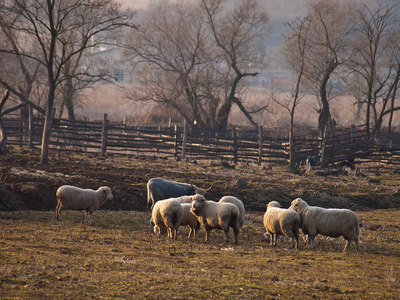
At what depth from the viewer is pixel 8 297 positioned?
4.86 m

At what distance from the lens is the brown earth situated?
1196 cm

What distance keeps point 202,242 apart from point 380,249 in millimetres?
3338

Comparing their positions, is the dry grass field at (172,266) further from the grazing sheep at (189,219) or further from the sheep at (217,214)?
the sheep at (217,214)

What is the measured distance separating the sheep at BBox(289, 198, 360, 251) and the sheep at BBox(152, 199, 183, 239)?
2.27 metres

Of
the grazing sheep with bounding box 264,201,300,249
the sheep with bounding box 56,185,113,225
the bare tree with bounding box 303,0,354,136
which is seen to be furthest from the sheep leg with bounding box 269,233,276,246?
the bare tree with bounding box 303,0,354,136

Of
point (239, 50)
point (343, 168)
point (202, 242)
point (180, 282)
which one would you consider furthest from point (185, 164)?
point (239, 50)

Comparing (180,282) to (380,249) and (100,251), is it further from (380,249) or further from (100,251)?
(380,249)

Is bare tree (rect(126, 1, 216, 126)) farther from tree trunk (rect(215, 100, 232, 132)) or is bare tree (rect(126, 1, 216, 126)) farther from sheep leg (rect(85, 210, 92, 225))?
A: sheep leg (rect(85, 210, 92, 225))

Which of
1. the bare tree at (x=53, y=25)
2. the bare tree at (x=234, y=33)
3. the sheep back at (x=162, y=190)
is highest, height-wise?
the bare tree at (x=234, y=33)

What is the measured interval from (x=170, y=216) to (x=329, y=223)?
117 inches

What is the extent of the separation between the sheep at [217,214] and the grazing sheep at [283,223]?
2.09ft

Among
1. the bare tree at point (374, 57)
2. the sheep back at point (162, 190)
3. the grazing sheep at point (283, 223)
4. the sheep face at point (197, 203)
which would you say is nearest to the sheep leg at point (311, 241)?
the grazing sheep at point (283, 223)

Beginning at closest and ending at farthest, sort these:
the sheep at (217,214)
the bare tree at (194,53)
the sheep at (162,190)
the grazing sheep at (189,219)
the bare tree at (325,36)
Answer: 1. the sheep at (217,214)
2. the grazing sheep at (189,219)
3. the sheep at (162,190)
4. the bare tree at (194,53)
5. the bare tree at (325,36)

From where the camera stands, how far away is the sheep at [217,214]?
29.5 feet
